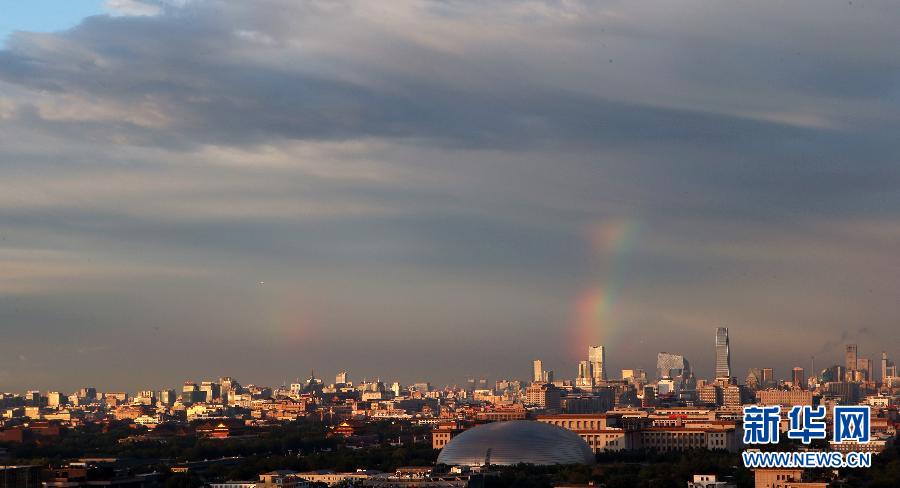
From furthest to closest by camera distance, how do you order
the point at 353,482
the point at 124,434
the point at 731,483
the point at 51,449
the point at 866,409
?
the point at 124,434
the point at 51,449
the point at 353,482
the point at 731,483
the point at 866,409

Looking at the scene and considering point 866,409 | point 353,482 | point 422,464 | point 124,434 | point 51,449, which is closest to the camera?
point 866,409

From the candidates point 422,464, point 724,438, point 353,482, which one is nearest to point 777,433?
point 353,482

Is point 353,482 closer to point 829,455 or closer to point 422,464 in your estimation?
point 422,464

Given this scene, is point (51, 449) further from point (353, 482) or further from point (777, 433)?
point (777, 433)

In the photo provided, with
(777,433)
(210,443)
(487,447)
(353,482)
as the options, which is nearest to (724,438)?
(487,447)

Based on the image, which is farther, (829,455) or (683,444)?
(683,444)

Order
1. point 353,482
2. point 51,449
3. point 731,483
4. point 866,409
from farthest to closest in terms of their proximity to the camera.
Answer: point 51,449 → point 353,482 → point 731,483 → point 866,409
